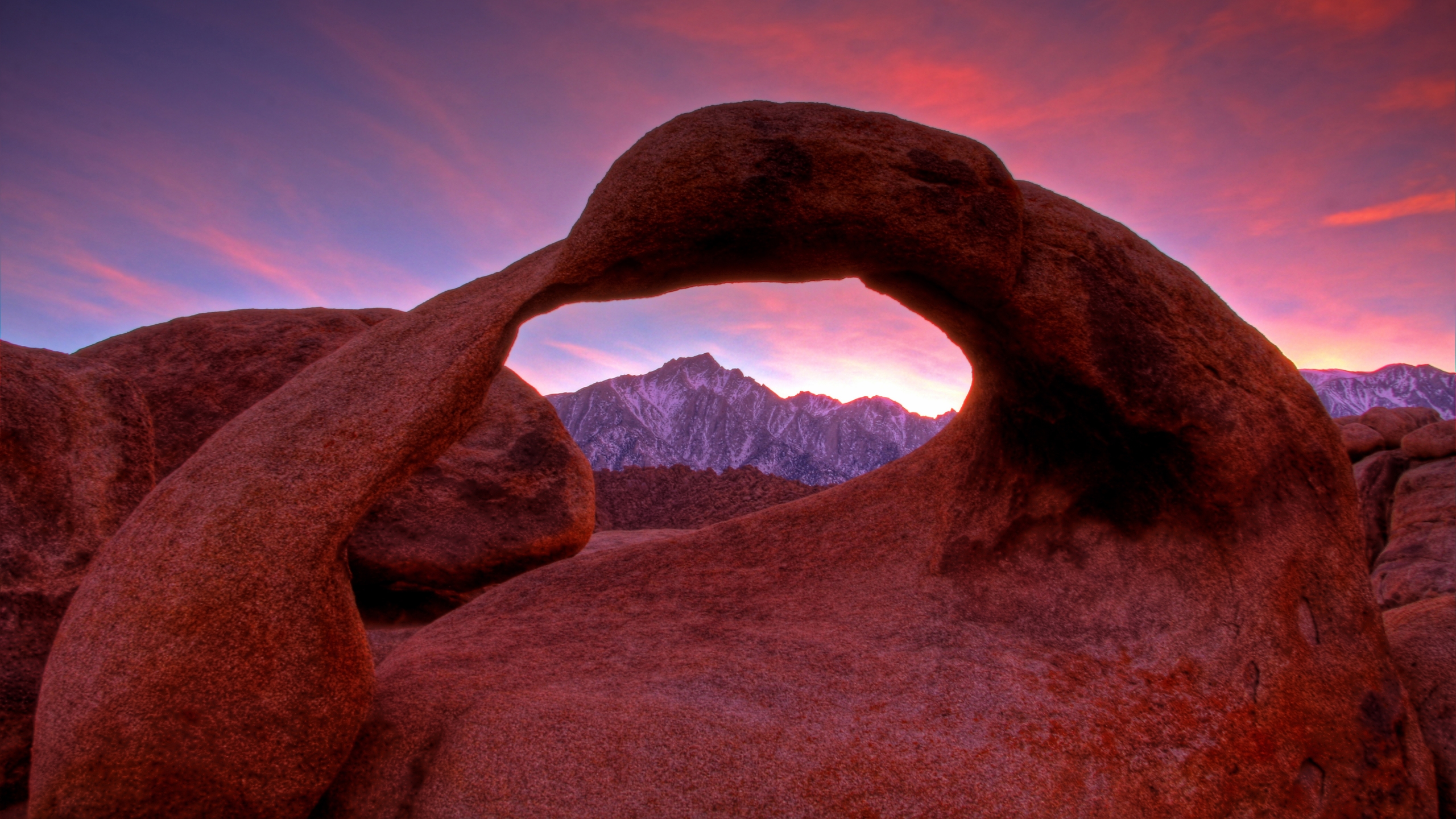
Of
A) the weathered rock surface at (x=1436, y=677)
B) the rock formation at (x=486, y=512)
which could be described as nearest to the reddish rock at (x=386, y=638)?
the rock formation at (x=486, y=512)

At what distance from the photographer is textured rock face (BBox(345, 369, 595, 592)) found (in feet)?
22.2

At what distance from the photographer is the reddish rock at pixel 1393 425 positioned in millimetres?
12656

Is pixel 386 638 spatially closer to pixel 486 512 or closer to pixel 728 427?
pixel 486 512

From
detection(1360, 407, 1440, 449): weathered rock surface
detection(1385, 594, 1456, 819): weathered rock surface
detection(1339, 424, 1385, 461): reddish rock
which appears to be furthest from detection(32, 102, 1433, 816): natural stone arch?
detection(1360, 407, 1440, 449): weathered rock surface

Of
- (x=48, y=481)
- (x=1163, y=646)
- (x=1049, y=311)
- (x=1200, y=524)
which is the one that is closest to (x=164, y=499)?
(x=48, y=481)

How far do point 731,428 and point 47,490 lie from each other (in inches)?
4883

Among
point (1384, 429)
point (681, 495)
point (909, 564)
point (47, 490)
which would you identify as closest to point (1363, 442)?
point (1384, 429)

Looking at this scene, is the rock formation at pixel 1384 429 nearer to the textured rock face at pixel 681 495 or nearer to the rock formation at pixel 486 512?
the rock formation at pixel 486 512

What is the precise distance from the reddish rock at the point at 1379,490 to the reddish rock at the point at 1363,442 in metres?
0.55

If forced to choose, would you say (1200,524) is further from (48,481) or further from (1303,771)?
(48,481)

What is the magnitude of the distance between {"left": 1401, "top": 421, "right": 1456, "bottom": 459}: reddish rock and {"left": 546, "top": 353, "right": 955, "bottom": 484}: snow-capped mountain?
92524mm

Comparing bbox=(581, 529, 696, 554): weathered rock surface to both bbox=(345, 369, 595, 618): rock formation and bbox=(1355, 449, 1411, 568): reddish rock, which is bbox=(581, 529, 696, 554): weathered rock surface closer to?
bbox=(345, 369, 595, 618): rock formation

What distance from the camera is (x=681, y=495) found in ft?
119

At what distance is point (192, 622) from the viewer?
2.76 metres
